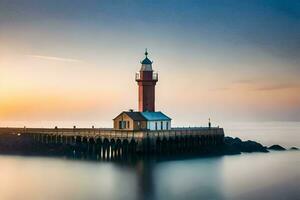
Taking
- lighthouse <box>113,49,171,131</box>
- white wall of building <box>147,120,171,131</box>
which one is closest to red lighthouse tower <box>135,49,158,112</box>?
lighthouse <box>113,49,171,131</box>

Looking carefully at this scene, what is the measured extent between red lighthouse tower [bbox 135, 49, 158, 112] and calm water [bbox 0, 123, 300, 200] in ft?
31.6

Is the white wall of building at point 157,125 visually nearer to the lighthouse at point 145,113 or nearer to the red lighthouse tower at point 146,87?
the lighthouse at point 145,113

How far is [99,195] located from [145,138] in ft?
46.7

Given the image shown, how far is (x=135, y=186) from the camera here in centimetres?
3550

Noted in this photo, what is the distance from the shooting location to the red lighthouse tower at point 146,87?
55938mm

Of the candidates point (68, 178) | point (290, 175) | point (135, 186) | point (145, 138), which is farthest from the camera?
point (145, 138)

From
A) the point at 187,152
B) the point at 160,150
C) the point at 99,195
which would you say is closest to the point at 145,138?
the point at 160,150

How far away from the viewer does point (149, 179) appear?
1496 inches

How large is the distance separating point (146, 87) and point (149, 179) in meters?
19.3

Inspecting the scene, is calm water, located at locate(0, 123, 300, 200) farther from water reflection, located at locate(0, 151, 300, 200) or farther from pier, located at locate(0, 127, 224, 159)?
pier, located at locate(0, 127, 224, 159)

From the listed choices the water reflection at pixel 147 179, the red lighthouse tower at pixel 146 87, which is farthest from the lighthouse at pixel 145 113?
the water reflection at pixel 147 179

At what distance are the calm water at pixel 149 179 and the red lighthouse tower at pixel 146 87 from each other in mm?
9646

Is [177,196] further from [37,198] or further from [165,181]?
[37,198]

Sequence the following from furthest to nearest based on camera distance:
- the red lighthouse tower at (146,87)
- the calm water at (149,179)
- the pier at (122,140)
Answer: the red lighthouse tower at (146,87) < the pier at (122,140) < the calm water at (149,179)
